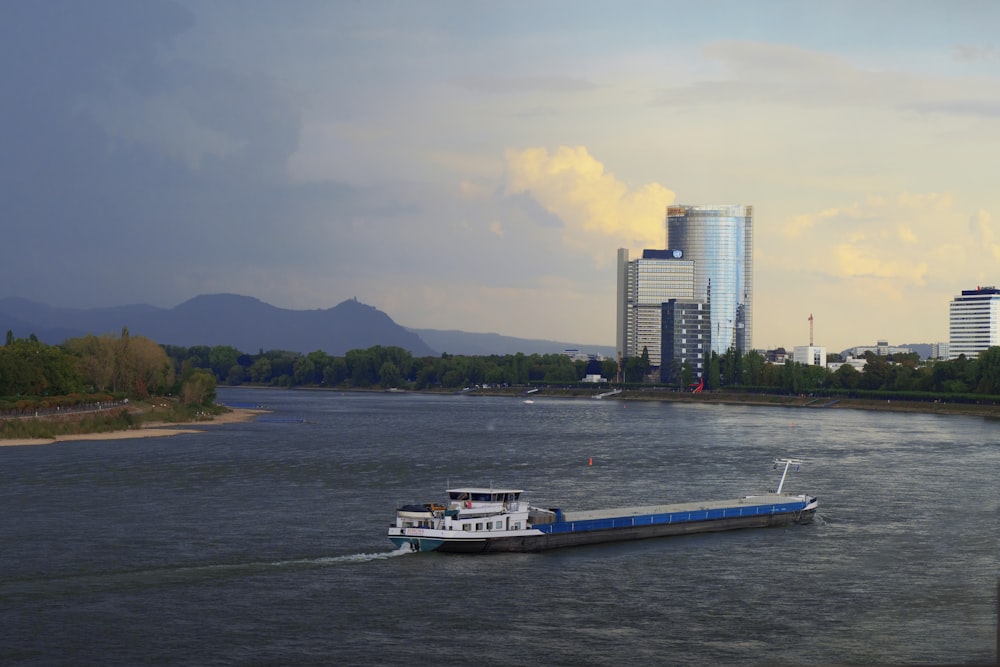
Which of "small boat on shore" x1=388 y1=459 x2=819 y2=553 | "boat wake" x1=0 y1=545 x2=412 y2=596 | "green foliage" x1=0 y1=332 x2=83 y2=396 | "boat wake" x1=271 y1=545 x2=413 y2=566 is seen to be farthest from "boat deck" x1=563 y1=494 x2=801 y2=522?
"green foliage" x1=0 y1=332 x2=83 y2=396

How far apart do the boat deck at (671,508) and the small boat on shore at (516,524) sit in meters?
0.08

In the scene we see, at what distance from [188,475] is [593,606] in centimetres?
6850

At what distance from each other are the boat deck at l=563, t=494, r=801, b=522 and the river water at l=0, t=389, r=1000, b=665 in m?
3.72

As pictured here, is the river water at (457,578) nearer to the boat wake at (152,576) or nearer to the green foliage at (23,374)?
the boat wake at (152,576)

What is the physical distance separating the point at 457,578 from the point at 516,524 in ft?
36.0

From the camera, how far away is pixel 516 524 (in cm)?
8038

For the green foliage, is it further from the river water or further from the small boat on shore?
the small boat on shore

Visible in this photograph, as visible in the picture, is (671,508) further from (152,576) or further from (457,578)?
(152,576)

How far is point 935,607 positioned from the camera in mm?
63375

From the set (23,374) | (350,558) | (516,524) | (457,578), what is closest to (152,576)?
(350,558)

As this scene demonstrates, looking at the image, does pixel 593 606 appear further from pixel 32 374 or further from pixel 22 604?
pixel 32 374

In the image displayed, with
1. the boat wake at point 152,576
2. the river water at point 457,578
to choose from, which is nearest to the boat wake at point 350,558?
the boat wake at point 152,576

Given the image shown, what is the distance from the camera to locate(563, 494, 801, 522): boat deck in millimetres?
86188

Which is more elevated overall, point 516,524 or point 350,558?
point 516,524
